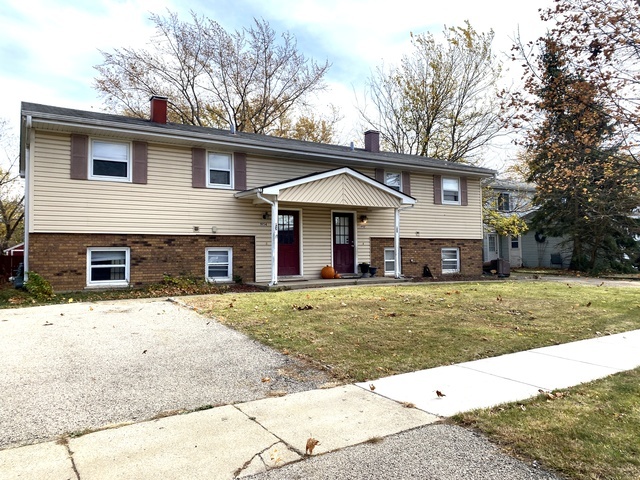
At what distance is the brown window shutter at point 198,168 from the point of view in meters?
13.0

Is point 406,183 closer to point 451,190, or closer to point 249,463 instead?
point 451,190

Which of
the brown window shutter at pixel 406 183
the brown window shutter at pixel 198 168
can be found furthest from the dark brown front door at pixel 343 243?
the brown window shutter at pixel 198 168

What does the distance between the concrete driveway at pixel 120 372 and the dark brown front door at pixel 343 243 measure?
8563 millimetres

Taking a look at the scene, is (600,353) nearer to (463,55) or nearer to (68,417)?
(68,417)

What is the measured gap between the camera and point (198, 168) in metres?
13.0

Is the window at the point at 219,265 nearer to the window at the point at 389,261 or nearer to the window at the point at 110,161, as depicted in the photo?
the window at the point at 110,161

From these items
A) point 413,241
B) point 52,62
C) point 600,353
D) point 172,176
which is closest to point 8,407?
point 600,353

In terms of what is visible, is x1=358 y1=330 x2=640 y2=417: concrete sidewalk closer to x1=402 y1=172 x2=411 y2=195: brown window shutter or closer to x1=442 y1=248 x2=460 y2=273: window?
x1=402 y1=172 x2=411 y2=195: brown window shutter

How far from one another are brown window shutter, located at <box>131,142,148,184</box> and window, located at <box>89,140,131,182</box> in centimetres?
13

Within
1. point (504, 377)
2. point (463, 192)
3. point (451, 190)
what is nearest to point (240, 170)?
point (451, 190)

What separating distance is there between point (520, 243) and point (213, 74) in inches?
885

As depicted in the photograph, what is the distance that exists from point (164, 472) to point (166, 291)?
30.7 ft

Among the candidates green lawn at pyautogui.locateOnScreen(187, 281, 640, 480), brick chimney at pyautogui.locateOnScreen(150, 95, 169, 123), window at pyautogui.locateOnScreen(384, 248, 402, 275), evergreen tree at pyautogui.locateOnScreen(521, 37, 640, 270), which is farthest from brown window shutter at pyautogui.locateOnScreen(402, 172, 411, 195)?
brick chimney at pyautogui.locateOnScreen(150, 95, 169, 123)

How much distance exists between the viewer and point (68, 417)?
11.4 ft
